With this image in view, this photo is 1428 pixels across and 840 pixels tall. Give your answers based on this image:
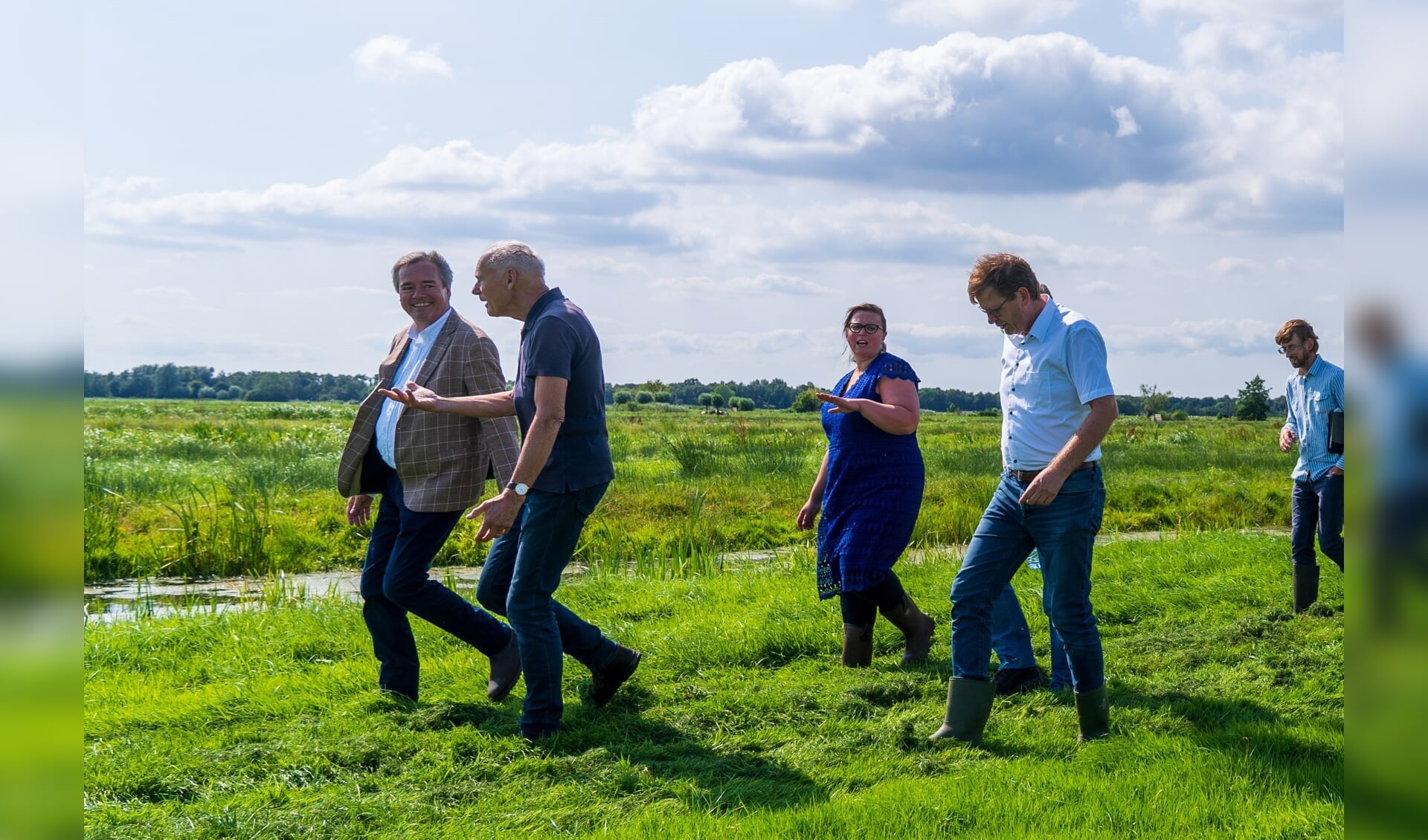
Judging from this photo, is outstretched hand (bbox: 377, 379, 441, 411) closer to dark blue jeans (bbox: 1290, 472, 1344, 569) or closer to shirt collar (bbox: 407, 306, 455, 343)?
shirt collar (bbox: 407, 306, 455, 343)

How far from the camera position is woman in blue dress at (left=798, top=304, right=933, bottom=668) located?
244 inches

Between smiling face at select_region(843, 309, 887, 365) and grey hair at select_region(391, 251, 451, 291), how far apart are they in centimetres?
223

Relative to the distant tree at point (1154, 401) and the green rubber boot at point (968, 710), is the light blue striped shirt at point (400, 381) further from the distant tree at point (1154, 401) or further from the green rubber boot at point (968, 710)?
the distant tree at point (1154, 401)

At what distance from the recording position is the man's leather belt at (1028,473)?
15.6 feet

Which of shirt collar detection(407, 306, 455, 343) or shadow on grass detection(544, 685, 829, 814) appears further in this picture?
shirt collar detection(407, 306, 455, 343)

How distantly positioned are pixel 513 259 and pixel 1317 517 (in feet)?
20.2

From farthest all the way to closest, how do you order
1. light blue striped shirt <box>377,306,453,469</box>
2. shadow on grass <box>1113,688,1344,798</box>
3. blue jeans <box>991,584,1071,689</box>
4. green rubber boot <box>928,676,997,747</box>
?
blue jeans <box>991,584,1071,689</box>
light blue striped shirt <box>377,306,453,469</box>
green rubber boot <box>928,676,997,747</box>
shadow on grass <box>1113,688,1344,798</box>

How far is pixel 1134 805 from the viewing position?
3.93 metres

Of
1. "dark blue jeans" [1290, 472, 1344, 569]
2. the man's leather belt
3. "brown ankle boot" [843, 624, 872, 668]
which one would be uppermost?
the man's leather belt

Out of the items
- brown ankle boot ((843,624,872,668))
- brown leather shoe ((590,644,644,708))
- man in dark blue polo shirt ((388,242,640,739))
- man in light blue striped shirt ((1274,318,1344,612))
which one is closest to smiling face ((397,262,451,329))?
man in dark blue polo shirt ((388,242,640,739))

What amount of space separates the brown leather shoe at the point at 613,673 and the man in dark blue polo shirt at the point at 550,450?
489 mm

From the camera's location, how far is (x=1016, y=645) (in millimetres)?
5887
